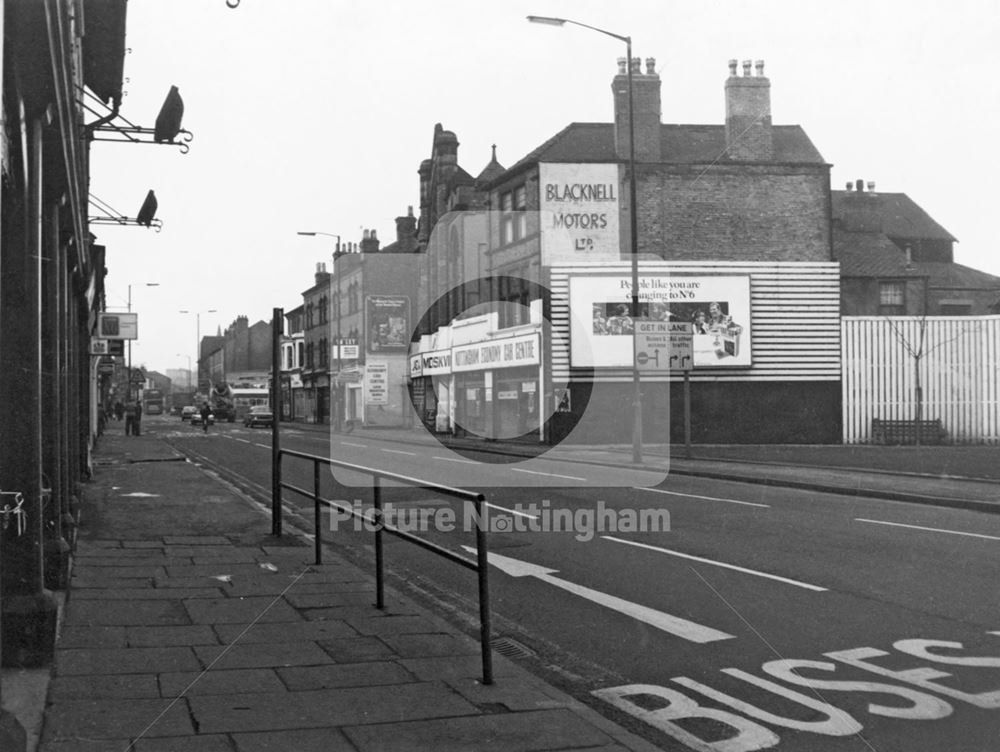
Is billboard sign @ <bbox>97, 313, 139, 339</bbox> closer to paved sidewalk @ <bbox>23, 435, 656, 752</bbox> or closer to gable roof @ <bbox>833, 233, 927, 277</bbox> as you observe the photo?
paved sidewalk @ <bbox>23, 435, 656, 752</bbox>

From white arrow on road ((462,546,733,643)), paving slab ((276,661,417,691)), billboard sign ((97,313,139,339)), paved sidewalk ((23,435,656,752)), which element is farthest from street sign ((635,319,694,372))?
paving slab ((276,661,417,691))

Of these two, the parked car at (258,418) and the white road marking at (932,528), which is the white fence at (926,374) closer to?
the white road marking at (932,528)

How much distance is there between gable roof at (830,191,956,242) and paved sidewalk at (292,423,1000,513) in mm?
23505

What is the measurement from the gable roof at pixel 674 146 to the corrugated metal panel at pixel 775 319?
4187mm

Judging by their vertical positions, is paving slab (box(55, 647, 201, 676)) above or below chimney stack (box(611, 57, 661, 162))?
below

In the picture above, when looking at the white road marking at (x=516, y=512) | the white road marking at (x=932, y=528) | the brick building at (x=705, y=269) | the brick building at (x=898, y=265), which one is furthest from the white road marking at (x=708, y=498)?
the brick building at (x=898, y=265)

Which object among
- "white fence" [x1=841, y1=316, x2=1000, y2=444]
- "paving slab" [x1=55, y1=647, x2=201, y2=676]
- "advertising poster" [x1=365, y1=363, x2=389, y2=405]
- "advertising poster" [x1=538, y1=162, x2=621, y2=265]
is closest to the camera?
"paving slab" [x1=55, y1=647, x2=201, y2=676]

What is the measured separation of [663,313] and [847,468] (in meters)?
15.6

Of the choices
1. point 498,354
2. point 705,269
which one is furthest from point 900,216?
point 498,354

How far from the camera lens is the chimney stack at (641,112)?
3778 cm

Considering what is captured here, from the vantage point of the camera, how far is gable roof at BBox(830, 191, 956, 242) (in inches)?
2000

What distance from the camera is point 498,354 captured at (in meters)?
41.2

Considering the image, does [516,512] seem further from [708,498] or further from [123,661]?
[123,661]

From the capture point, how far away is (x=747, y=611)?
765 cm
